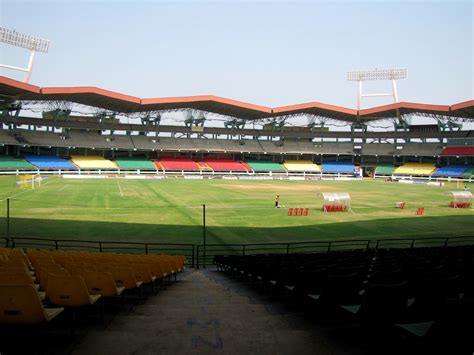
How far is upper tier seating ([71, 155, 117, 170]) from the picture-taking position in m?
93.2

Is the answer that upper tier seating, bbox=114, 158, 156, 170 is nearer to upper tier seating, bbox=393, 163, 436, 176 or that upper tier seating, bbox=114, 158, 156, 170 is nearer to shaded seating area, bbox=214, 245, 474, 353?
upper tier seating, bbox=393, 163, 436, 176

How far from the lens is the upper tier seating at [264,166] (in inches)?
4240

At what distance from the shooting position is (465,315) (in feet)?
10.5

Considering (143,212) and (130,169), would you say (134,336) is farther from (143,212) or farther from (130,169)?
(130,169)

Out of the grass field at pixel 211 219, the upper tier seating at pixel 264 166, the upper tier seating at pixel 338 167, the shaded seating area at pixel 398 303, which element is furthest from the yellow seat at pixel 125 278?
the upper tier seating at pixel 338 167

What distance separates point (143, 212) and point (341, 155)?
94.6 meters

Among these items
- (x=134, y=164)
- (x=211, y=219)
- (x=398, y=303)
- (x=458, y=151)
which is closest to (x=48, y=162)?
(x=134, y=164)

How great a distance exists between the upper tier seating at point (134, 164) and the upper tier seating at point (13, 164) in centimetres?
1893

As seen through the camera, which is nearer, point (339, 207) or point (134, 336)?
point (134, 336)

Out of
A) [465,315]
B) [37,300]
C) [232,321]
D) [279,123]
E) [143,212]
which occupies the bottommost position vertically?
[143,212]

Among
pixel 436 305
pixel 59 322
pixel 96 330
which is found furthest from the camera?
pixel 59 322

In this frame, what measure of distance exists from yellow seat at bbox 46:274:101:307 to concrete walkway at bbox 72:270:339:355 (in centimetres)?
44

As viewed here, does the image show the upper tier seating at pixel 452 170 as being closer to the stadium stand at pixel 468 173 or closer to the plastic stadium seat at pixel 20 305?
the stadium stand at pixel 468 173

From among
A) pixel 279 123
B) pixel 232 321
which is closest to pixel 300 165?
pixel 279 123
